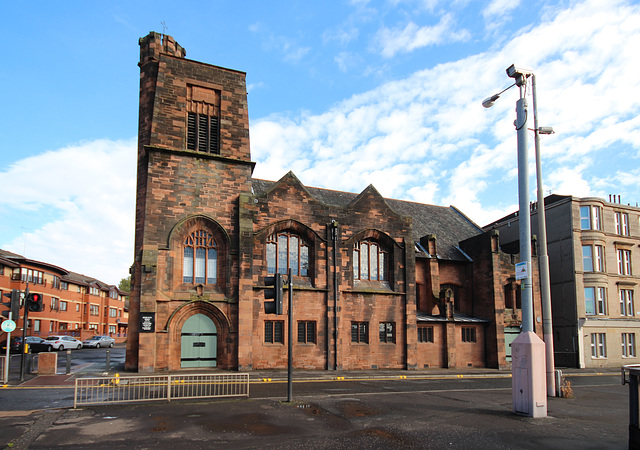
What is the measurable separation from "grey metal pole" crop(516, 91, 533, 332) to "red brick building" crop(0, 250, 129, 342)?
42.6 m

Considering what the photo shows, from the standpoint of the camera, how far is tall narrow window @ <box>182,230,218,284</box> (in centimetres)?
2400

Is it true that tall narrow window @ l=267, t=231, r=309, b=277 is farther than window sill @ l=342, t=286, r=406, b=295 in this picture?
No

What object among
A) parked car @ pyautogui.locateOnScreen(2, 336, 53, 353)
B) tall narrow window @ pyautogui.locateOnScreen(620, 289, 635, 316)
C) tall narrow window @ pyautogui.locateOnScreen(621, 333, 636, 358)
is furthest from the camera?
parked car @ pyautogui.locateOnScreen(2, 336, 53, 353)

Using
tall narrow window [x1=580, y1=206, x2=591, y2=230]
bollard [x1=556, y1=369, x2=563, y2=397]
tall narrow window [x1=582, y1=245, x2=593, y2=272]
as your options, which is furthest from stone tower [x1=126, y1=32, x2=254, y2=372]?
tall narrow window [x1=582, y1=245, x2=593, y2=272]

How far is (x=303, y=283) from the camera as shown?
85.5ft

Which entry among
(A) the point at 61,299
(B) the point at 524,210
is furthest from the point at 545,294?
(A) the point at 61,299

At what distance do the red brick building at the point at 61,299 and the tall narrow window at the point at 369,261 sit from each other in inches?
1232

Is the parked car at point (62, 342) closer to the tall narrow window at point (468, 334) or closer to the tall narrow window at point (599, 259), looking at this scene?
the tall narrow window at point (468, 334)

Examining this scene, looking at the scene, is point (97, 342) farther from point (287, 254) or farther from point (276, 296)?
point (276, 296)

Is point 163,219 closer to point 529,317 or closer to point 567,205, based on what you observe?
point 529,317

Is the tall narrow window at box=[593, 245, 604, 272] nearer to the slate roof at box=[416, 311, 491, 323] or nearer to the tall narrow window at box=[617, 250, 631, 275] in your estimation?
the tall narrow window at box=[617, 250, 631, 275]

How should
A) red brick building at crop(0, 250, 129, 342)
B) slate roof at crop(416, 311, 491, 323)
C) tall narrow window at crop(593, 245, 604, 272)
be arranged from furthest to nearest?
red brick building at crop(0, 250, 129, 342)
tall narrow window at crop(593, 245, 604, 272)
slate roof at crop(416, 311, 491, 323)

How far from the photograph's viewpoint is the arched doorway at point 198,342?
23.2 metres

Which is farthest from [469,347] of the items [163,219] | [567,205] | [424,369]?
[163,219]
